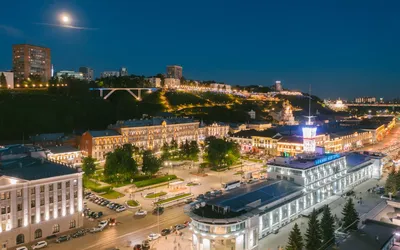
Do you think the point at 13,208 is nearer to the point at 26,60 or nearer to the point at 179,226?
the point at 179,226

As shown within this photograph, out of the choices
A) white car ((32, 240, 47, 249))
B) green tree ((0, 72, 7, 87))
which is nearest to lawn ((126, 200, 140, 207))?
white car ((32, 240, 47, 249))

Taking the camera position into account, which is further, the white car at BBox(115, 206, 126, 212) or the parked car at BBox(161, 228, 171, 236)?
the white car at BBox(115, 206, 126, 212)

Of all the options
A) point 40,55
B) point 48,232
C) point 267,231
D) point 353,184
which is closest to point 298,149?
point 353,184

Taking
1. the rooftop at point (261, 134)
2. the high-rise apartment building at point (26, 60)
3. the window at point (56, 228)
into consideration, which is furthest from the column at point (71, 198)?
the high-rise apartment building at point (26, 60)

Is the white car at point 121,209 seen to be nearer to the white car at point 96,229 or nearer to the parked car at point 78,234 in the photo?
the white car at point 96,229

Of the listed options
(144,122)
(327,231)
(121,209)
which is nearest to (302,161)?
(327,231)

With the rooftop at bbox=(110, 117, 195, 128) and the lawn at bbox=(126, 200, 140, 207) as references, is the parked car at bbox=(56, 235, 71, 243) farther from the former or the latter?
the rooftop at bbox=(110, 117, 195, 128)
